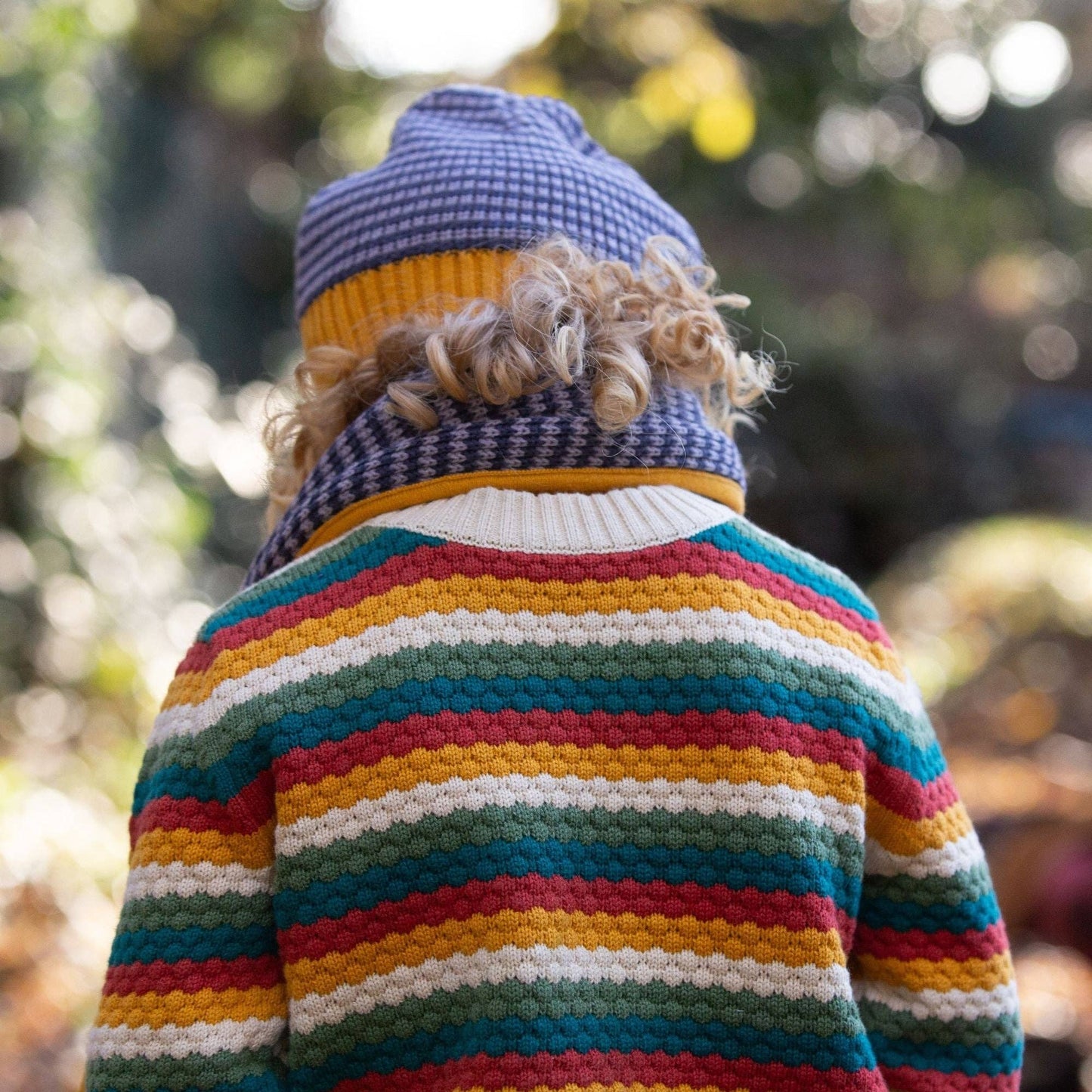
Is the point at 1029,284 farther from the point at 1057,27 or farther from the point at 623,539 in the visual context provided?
the point at 623,539

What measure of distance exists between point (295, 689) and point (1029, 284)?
12.7 meters

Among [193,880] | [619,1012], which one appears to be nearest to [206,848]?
[193,880]

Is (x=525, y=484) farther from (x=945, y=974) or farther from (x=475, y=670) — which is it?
(x=945, y=974)

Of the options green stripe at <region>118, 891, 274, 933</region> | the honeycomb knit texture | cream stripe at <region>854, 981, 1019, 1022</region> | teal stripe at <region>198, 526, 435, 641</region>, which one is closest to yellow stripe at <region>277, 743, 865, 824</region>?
the honeycomb knit texture

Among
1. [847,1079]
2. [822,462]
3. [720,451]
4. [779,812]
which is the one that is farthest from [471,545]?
[822,462]

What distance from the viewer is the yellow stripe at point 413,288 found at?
159 cm

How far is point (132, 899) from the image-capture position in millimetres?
1257

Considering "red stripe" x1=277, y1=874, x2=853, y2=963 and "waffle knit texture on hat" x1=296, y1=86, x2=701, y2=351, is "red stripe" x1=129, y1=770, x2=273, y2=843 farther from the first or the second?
"waffle knit texture on hat" x1=296, y1=86, x2=701, y2=351

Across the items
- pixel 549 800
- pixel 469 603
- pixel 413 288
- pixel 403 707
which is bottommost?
pixel 549 800

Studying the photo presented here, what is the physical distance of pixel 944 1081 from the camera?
55.1 inches

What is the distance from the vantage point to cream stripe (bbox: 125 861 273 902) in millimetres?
1234

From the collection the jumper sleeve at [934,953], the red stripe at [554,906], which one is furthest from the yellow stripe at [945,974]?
the red stripe at [554,906]

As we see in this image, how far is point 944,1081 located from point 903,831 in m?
0.33

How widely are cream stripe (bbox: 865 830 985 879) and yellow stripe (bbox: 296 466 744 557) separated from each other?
0.49 meters
